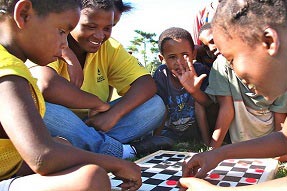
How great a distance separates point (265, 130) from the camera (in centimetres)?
235

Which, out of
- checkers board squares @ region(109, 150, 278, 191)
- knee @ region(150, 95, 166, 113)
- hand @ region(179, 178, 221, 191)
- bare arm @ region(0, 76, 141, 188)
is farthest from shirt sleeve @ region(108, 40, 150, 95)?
bare arm @ region(0, 76, 141, 188)

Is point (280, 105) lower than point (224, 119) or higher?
higher

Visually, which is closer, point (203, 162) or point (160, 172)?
point (203, 162)

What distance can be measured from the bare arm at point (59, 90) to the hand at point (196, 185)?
0.79m

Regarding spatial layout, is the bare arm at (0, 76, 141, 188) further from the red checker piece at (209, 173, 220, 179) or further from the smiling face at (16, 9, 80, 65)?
the red checker piece at (209, 173, 220, 179)

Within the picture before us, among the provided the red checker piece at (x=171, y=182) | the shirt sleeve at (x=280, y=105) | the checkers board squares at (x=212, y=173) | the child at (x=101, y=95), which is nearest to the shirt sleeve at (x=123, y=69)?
the child at (x=101, y=95)

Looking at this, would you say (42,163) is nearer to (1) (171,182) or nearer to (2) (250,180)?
(1) (171,182)

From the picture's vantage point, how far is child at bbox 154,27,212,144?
8.52ft

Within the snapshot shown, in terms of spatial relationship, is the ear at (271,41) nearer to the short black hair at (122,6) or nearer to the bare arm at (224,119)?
the bare arm at (224,119)

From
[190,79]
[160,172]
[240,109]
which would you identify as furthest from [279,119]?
[160,172]

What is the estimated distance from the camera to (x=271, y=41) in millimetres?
1108

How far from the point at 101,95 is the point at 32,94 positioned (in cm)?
115

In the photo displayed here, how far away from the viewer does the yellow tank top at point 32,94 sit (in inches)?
44.1

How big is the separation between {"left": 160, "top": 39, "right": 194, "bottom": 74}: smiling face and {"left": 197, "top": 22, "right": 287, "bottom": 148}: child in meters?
0.30
